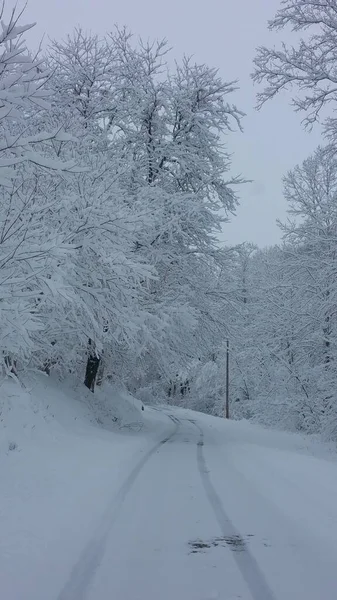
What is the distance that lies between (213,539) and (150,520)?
1062 mm

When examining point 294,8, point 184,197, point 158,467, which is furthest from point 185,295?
point 294,8

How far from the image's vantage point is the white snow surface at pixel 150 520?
460 centimetres

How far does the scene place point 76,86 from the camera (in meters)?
21.8

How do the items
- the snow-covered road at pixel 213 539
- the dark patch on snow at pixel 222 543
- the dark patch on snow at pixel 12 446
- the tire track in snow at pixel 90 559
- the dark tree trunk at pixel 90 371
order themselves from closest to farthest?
the tire track in snow at pixel 90 559 < the snow-covered road at pixel 213 539 < the dark patch on snow at pixel 222 543 < the dark patch on snow at pixel 12 446 < the dark tree trunk at pixel 90 371

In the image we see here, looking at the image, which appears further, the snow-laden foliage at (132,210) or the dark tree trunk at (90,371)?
the dark tree trunk at (90,371)

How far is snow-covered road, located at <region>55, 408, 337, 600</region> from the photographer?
452cm

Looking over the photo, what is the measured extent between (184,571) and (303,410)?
54.8 feet

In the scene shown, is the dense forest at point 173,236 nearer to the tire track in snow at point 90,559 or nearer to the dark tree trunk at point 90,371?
the dark tree trunk at point 90,371

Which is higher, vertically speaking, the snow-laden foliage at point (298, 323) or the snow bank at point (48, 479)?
the snow-laden foliage at point (298, 323)

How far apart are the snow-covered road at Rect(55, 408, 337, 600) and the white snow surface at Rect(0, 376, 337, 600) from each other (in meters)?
0.02

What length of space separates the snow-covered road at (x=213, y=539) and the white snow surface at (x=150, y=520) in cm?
2

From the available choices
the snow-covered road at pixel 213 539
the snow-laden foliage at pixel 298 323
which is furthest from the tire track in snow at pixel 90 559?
the snow-laden foliage at pixel 298 323

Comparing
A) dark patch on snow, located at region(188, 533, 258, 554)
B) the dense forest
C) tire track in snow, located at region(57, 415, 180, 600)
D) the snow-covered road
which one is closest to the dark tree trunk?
the dense forest

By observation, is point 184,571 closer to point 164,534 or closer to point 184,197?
point 164,534
